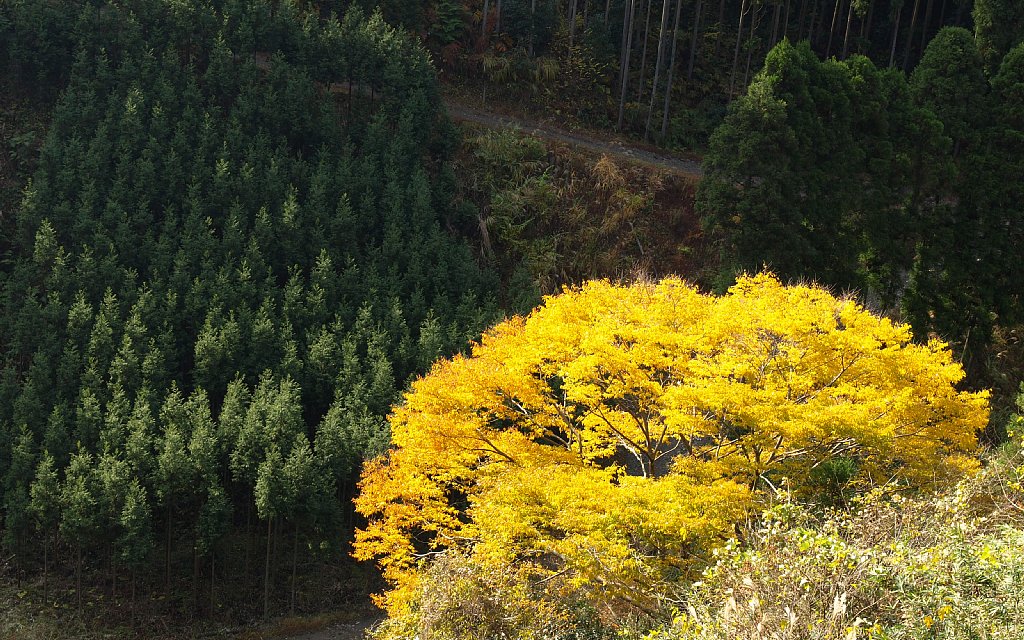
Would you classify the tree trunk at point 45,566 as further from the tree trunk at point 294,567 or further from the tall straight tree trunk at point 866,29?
the tall straight tree trunk at point 866,29

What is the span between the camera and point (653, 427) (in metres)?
18.2

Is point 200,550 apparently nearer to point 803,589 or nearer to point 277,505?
point 277,505

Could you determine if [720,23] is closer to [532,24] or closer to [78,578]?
[532,24]

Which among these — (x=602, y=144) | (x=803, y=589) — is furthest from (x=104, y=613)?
(x=602, y=144)

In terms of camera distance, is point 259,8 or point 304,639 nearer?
point 304,639

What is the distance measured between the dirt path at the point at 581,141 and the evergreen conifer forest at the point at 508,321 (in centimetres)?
46

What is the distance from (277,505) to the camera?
75.5ft

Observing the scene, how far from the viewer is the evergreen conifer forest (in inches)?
576

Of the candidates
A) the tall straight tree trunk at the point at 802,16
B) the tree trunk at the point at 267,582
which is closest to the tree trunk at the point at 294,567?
the tree trunk at the point at 267,582

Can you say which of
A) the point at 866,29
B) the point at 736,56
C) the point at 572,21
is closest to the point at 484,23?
the point at 572,21

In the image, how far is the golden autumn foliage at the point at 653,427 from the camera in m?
14.9

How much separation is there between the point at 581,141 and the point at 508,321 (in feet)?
59.2

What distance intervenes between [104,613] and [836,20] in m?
38.1

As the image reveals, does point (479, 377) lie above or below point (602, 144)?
below
